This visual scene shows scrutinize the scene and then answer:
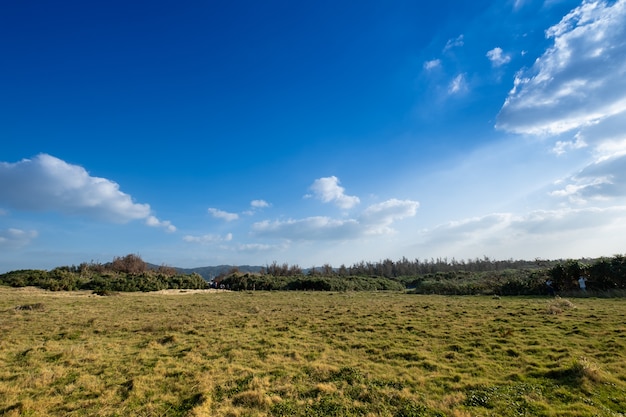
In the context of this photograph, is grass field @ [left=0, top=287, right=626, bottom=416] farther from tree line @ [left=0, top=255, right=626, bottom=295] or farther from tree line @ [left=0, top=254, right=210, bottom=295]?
tree line @ [left=0, top=254, right=210, bottom=295]

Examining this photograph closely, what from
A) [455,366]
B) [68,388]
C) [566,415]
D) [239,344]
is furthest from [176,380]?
[566,415]

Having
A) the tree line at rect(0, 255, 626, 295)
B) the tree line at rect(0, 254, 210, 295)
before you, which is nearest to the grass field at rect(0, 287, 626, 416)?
the tree line at rect(0, 255, 626, 295)

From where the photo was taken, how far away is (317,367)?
10859mm

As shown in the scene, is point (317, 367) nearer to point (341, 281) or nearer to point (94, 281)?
point (94, 281)

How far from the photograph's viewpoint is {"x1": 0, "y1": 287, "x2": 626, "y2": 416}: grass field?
7.95 metres

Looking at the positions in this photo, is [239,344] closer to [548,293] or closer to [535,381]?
[535,381]

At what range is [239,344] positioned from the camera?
14359 mm

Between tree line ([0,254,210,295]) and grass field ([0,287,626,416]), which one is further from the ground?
tree line ([0,254,210,295])

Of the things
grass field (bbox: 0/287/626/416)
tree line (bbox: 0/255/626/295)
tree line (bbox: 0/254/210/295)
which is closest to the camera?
grass field (bbox: 0/287/626/416)

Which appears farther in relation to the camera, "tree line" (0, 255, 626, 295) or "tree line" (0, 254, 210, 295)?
"tree line" (0, 254, 210, 295)

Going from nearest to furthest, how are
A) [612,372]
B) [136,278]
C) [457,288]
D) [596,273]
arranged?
1. [612,372]
2. [596,273]
3. [457,288]
4. [136,278]

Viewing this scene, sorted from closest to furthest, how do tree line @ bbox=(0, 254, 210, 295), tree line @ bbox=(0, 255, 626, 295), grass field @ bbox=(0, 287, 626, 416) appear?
grass field @ bbox=(0, 287, 626, 416) < tree line @ bbox=(0, 255, 626, 295) < tree line @ bbox=(0, 254, 210, 295)

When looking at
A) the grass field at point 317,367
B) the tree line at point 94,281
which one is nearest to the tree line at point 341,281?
the tree line at point 94,281

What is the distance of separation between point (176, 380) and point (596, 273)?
42.5 metres
